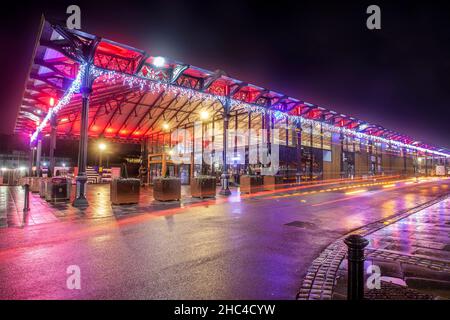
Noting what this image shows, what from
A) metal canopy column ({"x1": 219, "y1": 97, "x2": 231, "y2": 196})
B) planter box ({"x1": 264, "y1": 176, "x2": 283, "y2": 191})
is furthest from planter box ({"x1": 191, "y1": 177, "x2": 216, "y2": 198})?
planter box ({"x1": 264, "y1": 176, "x2": 283, "y2": 191})

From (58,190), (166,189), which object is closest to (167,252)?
(166,189)

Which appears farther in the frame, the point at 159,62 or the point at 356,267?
the point at 159,62

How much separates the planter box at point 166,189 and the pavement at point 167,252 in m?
3.28

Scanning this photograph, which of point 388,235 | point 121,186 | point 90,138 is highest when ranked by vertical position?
point 90,138

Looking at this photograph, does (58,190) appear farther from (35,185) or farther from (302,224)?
(302,224)

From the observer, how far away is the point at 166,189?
500 inches

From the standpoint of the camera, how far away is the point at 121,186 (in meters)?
11.5

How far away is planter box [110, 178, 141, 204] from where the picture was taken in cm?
1142

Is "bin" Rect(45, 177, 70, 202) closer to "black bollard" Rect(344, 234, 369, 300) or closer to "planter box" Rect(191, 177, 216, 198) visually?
"planter box" Rect(191, 177, 216, 198)

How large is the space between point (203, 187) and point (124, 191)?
4.26 m

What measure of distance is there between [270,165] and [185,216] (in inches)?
568

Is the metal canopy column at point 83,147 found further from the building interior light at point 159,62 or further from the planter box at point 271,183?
the planter box at point 271,183
